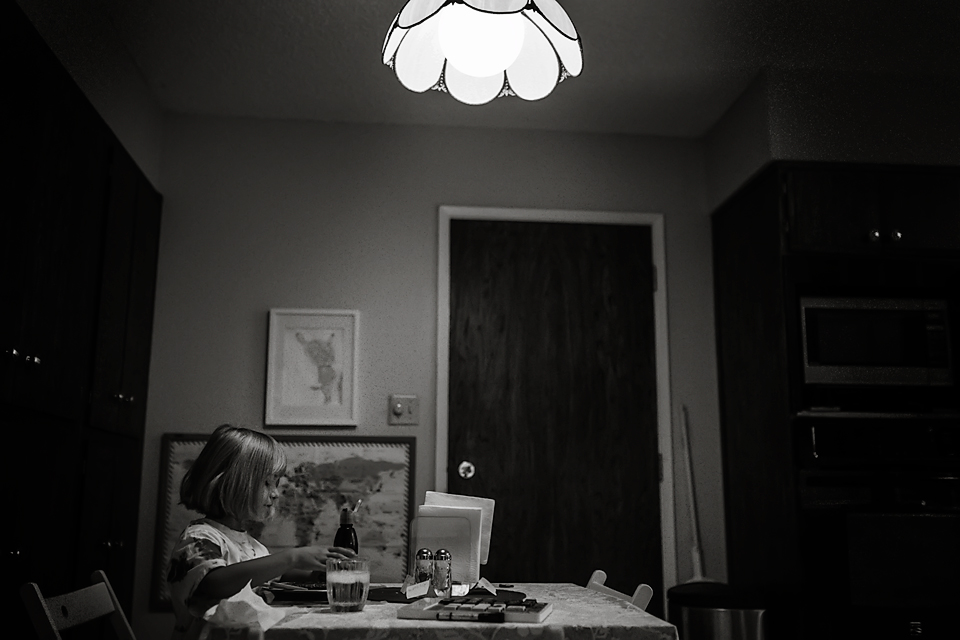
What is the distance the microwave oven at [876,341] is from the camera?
336cm

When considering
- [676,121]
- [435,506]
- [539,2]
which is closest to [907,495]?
[676,121]

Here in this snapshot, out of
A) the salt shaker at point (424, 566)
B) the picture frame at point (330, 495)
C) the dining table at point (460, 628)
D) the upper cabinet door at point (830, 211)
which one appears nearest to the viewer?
the dining table at point (460, 628)

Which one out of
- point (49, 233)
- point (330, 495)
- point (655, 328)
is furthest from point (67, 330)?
point (655, 328)

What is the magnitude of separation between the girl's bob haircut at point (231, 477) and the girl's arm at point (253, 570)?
281 mm

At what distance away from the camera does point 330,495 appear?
3.62 meters

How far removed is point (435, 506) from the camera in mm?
2156

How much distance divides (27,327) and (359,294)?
1566 millimetres

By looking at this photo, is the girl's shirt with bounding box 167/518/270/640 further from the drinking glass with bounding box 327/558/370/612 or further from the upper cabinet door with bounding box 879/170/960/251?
the upper cabinet door with bounding box 879/170/960/251

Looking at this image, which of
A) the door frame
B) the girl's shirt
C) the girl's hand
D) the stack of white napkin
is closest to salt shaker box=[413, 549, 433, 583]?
the stack of white napkin

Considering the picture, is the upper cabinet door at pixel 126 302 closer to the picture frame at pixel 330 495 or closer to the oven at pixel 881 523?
the picture frame at pixel 330 495

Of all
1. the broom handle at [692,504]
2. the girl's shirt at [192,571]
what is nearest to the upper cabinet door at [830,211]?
the broom handle at [692,504]

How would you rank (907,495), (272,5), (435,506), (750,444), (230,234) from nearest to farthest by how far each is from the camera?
1. (435,506)
2. (272,5)
3. (907,495)
4. (750,444)
5. (230,234)

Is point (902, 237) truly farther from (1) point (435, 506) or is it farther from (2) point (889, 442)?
(1) point (435, 506)

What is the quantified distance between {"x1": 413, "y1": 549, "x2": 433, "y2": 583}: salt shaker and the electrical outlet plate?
160 cm
